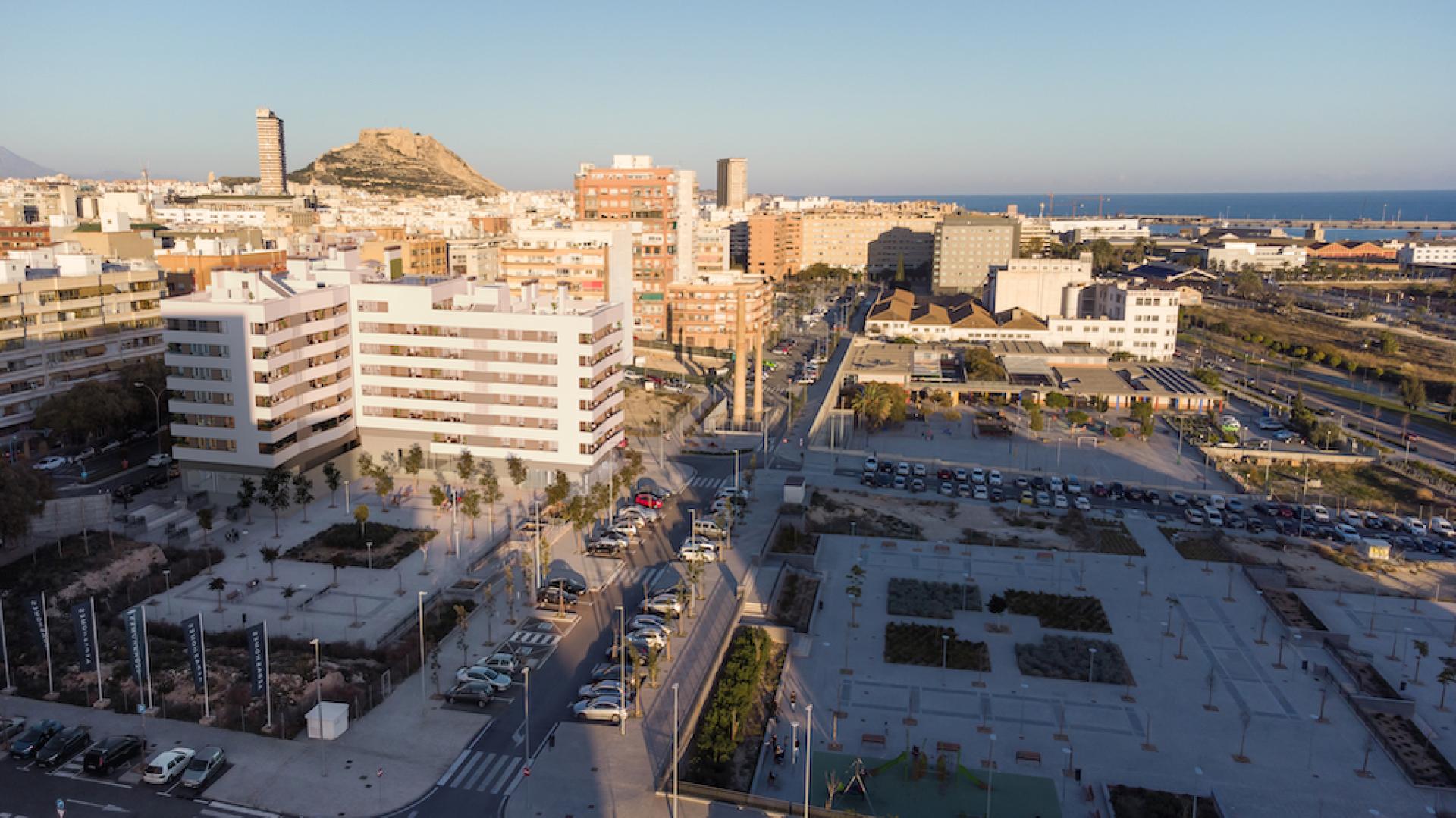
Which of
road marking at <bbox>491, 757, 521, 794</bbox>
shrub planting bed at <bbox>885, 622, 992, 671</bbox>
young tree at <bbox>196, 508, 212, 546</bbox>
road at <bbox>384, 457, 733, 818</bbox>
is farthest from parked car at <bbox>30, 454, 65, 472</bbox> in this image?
shrub planting bed at <bbox>885, 622, 992, 671</bbox>

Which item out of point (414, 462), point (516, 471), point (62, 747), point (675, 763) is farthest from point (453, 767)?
point (414, 462)

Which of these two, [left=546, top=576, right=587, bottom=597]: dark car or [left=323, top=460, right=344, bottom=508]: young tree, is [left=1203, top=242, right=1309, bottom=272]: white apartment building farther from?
[left=546, top=576, right=587, bottom=597]: dark car

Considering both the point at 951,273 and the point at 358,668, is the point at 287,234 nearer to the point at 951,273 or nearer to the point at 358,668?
the point at 951,273

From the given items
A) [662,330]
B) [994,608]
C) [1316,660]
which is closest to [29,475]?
[994,608]

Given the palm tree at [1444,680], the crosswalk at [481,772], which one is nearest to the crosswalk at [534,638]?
the crosswalk at [481,772]

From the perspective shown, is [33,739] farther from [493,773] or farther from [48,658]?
[493,773]

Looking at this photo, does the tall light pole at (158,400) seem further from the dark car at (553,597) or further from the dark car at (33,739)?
the dark car at (33,739)
